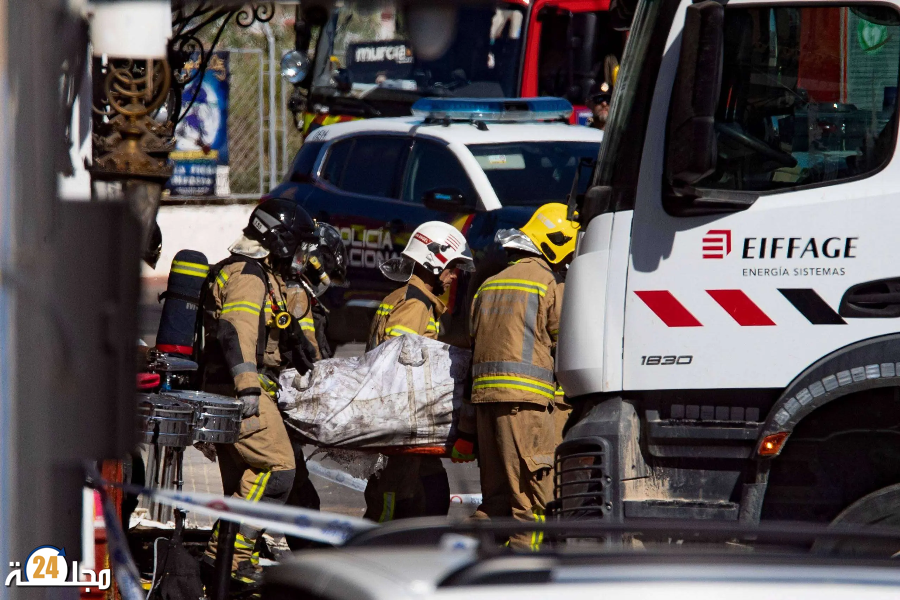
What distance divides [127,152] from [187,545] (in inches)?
86.4

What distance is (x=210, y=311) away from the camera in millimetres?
6406

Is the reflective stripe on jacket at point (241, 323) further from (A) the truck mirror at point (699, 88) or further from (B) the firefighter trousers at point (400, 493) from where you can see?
(A) the truck mirror at point (699, 88)

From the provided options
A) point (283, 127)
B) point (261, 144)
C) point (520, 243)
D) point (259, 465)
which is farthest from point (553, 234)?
point (283, 127)

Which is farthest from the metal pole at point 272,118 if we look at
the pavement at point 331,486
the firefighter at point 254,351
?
the firefighter at point 254,351

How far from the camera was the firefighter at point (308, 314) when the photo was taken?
6.70 metres

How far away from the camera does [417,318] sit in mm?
6652

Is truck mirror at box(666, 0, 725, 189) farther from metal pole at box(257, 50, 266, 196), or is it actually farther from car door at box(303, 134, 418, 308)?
metal pole at box(257, 50, 266, 196)

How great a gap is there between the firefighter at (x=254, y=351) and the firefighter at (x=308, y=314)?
0.16 meters

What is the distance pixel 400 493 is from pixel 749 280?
9.80 feet

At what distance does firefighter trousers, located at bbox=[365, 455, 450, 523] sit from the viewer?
6.83 meters

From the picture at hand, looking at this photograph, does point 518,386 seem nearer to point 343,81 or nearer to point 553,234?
point 553,234

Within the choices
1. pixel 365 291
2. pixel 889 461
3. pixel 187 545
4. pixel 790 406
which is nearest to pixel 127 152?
pixel 187 545

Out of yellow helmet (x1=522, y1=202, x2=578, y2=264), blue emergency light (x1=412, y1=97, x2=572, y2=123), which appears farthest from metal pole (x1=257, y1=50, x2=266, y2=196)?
yellow helmet (x1=522, y1=202, x2=578, y2=264)

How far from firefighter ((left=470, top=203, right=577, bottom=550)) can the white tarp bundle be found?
11.6 inches
